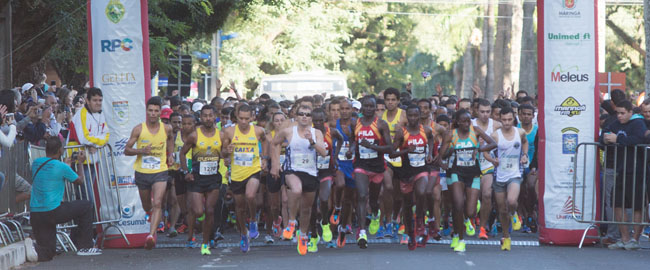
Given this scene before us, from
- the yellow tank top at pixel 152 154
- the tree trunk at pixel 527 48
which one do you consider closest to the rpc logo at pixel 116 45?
the yellow tank top at pixel 152 154

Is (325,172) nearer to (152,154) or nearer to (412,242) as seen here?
(412,242)

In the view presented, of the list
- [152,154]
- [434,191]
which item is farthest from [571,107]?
[152,154]

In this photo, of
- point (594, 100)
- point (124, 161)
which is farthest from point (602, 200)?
point (124, 161)

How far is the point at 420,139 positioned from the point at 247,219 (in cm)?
255

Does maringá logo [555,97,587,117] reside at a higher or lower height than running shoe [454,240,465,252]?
higher

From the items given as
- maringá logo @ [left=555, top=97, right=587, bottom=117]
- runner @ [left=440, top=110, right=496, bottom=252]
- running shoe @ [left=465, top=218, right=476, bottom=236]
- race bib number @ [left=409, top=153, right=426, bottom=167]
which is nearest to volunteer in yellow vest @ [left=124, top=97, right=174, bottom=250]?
race bib number @ [left=409, top=153, right=426, bottom=167]

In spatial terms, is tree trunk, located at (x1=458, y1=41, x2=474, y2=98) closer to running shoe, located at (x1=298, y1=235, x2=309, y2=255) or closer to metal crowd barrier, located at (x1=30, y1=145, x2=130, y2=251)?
metal crowd barrier, located at (x1=30, y1=145, x2=130, y2=251)

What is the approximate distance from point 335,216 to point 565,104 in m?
3.29

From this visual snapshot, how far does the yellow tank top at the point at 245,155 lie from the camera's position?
12.6 meters

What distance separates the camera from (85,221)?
12.1 m

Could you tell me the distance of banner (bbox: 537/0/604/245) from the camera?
1305 cm

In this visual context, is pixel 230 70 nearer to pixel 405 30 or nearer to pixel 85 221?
pixel 405 30

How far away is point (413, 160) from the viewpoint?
12867 mm

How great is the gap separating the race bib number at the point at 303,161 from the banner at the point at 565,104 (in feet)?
10.1
